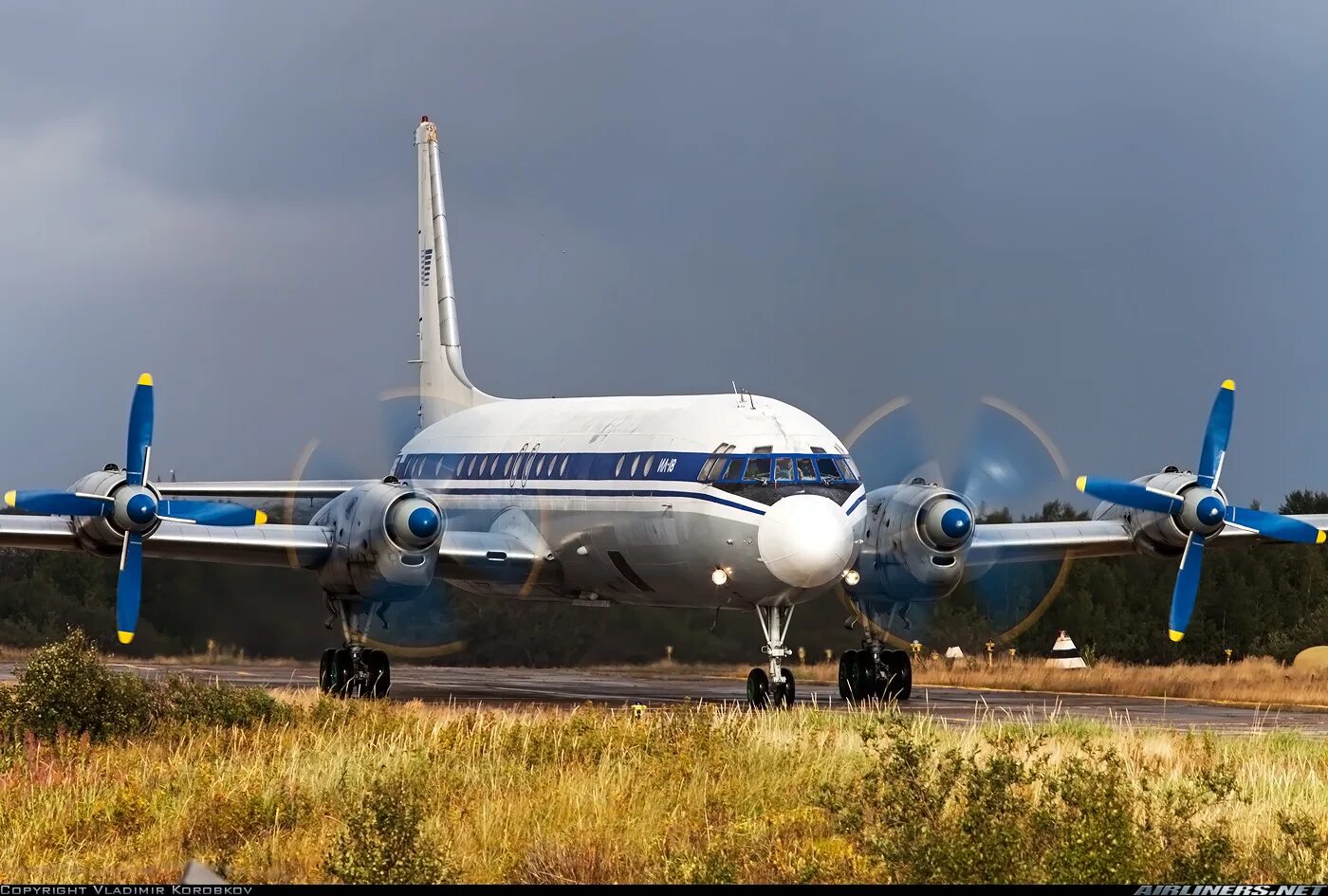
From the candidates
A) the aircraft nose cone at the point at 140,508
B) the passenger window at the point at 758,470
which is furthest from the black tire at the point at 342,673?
the passenger window at the point at 758,470

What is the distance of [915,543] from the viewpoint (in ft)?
86.3

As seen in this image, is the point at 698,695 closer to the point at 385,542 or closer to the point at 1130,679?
the point at 385,542

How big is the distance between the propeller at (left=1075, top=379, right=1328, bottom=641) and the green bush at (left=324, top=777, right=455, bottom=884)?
16.5m

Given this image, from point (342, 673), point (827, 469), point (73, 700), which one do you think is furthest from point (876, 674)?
point (73, 700)

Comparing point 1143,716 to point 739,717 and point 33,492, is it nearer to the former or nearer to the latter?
point 739,717

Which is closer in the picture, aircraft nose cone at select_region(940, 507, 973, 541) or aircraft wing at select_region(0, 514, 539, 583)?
aircraft nose cone at select_region(940, 507, 973, 541)

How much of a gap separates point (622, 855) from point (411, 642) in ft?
61.6

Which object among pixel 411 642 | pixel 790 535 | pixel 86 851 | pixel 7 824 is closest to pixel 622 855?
pixel 86 851

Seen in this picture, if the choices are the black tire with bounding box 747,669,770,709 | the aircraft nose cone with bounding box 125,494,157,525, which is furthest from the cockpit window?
the aircraft nose cone with bounding box 125,494,157,525

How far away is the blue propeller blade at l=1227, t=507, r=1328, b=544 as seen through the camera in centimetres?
2748

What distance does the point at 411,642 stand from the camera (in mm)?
30984

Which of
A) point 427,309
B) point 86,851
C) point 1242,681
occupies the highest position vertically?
point 427,309

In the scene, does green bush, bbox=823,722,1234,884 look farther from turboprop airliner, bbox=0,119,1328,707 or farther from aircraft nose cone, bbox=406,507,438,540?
aircraft nose cone, bbox=406,507,438,540

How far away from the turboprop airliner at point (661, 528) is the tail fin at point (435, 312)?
6.22 m
